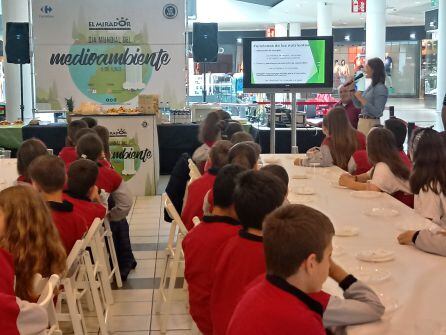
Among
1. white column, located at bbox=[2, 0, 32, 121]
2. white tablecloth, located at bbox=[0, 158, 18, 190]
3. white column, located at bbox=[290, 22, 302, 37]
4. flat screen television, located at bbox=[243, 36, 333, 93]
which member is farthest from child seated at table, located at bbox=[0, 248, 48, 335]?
white column, located at bbox=[290, 22, 302, 37]

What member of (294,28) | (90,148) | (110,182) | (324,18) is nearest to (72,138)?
(90,148)

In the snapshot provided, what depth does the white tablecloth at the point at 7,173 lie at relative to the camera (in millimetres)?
4890

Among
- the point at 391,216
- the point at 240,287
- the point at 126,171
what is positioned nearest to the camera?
the point at 240,287

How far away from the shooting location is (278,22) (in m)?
25.0

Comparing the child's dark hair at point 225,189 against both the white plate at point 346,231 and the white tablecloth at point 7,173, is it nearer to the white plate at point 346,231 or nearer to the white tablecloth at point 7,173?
the white plate at point 346,231

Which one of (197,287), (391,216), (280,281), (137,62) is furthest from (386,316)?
(137,62)

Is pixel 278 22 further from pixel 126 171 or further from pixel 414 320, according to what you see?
pixel 414 320

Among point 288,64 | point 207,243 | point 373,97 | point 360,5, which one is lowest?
point 207,243

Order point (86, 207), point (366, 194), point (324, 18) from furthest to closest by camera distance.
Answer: point (324, 18)
point (366, 194)
point (86, 207)

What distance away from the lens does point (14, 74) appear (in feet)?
41.9

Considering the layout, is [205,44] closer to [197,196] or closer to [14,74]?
[14,74]

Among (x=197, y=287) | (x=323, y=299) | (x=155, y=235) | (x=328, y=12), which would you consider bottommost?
(x=155, y=235)

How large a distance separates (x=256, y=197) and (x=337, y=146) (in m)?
3.51

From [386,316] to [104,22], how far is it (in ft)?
32.3
